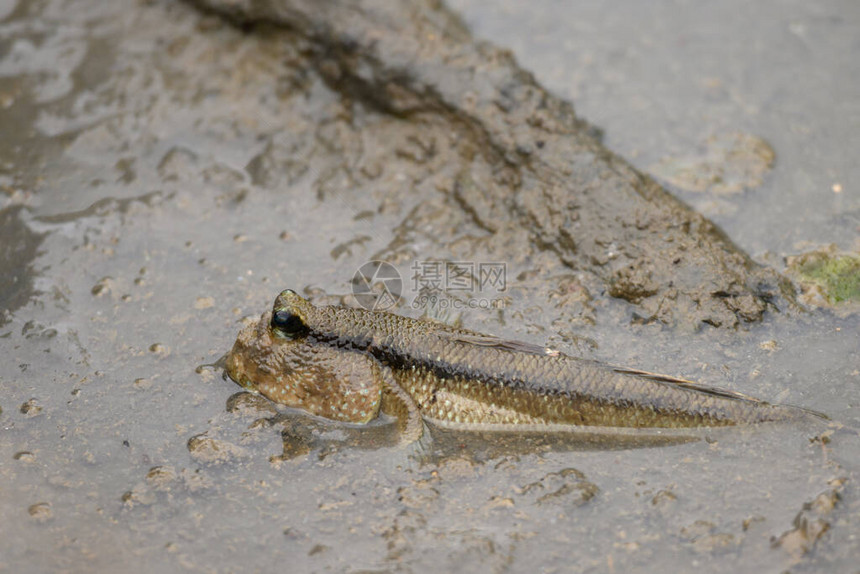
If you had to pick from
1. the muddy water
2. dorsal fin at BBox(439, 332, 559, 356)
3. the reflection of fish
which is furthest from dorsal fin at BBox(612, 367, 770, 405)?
dorsal fin at BBox(439, 332, 559, 356)

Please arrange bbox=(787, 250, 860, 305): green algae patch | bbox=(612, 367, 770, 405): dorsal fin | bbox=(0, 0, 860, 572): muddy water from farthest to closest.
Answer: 1. bbox=(787, 250, 860, 305): green algae patch
2. bbox=(612, 367, 770, 405): dorsal fin
3. bbox=(0, 0, 860, 572): muddy water

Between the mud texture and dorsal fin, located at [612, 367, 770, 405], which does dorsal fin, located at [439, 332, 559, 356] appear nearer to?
dorsal fin, located at [612, 367, 770, 405]

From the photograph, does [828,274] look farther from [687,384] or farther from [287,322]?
[287,322]

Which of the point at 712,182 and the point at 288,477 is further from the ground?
the point at 712,182

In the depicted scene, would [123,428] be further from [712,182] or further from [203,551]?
[712,182]

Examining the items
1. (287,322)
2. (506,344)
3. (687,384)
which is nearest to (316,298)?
(287,322)

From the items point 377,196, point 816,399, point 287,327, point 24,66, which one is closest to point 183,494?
point 287,327

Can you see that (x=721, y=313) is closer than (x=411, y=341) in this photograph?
No
